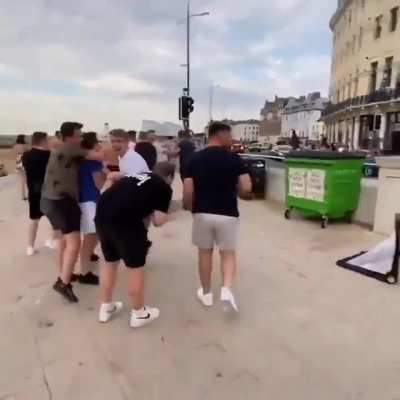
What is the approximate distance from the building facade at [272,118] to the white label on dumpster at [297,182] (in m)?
111

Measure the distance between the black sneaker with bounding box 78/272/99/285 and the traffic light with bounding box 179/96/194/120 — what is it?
10999 millimetres

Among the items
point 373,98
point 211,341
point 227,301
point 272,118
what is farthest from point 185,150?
point 272,118

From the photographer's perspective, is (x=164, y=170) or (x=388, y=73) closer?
(x=164, y=170)

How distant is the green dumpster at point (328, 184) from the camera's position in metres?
6.88

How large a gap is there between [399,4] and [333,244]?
116 ft

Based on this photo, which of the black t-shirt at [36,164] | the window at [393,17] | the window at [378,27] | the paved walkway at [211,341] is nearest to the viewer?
the paved walkway at [211,341]

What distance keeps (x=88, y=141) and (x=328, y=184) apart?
4.15m

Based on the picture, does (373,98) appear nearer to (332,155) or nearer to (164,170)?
(332,155)

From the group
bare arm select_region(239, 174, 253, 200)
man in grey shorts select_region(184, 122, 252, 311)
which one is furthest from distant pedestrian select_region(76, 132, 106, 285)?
bare arm select_region(239, 174, 253, 200)

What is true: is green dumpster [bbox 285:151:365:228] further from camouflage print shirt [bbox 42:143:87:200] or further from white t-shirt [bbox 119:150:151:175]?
camouflage print shirt [bbox 42:143:87:200]

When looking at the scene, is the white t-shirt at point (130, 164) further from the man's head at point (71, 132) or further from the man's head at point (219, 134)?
the man's head at point (219, 134)

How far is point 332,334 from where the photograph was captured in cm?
337

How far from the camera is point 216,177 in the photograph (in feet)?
11.7

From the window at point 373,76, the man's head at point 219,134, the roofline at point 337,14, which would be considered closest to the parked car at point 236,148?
the man's head at point 219,134
